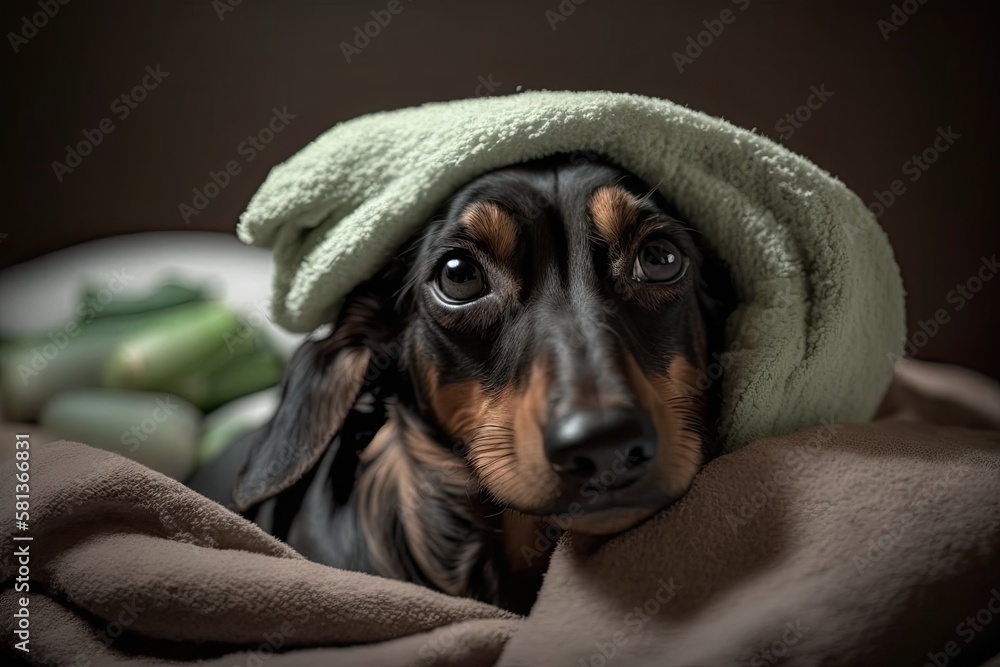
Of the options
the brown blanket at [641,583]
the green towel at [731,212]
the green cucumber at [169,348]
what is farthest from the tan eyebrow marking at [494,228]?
the green cucumber at [169,348]

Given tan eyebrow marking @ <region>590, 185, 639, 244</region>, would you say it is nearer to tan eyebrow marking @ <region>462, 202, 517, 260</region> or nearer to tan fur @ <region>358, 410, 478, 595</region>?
tan eyebrow marking @ <region>462, 202, 517, 260</region>

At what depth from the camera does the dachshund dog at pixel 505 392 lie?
42.1 inches

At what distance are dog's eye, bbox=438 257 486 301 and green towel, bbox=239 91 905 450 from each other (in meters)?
0.14

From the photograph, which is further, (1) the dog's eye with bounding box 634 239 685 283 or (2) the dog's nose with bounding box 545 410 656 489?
(1) the dog's eye with bounding box 634 239 685 283

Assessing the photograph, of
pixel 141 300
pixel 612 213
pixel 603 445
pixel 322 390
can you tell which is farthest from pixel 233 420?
pixel 603 445

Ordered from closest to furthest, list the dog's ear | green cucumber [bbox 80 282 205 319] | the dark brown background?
the dog's ear, the dark brown background, green cucumber [bbox 80 282 205 319]

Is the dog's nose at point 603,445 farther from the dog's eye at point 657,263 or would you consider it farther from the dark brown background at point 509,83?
the dark brown background at point 509,83

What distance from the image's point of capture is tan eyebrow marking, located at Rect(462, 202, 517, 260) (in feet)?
4.17

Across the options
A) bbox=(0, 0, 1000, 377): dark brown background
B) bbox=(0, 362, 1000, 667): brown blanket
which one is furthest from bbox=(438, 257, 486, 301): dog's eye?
bbox=(0, 0, 1000, 377): dark brown background

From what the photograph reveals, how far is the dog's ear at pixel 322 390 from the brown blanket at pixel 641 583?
226 mm

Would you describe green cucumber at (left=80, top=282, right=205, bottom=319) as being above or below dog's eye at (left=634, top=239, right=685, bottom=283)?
below

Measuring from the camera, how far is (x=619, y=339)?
1146 mm

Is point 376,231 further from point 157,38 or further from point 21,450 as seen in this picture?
point 157,38

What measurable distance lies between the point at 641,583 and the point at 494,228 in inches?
24.3
